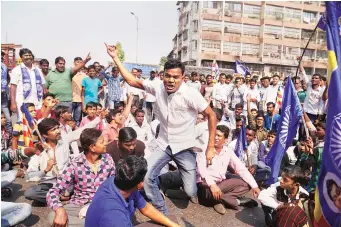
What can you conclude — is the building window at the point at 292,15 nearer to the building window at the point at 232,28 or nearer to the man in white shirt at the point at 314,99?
the building window at the point at 232,28

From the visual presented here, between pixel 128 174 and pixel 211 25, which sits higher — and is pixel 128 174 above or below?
below

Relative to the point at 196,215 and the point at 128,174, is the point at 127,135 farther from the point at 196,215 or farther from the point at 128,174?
the point at 128,174

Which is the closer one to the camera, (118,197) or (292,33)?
(118,197)

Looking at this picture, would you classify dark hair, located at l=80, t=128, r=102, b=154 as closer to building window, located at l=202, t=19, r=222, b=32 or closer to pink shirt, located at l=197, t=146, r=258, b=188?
pink shirt, located at l=197, t=146, r=258, b=188

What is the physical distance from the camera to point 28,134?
208 inches

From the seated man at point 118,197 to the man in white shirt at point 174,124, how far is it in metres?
1.31

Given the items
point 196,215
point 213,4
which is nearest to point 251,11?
point 213,4

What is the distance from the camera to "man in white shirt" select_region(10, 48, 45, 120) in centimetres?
595

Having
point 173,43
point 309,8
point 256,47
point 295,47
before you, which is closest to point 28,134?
point 256,47

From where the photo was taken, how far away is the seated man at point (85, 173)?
3.08 metres

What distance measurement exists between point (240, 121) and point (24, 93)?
13.7 ft

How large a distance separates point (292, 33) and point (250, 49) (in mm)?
6638

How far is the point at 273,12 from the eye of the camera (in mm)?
42969

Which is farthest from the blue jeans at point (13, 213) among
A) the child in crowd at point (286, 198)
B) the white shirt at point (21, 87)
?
the white shirt at point (21, 87)
